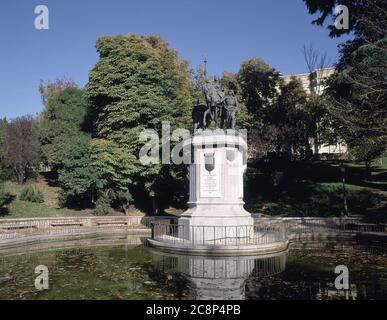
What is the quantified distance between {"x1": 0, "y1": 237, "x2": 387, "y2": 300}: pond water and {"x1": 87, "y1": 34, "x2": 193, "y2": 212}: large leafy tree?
44.9 feet

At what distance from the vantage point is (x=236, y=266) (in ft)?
43.6

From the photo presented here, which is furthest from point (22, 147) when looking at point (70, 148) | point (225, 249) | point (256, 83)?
point (225, 249)

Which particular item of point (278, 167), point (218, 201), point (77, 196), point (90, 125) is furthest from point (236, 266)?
point (278, 167)

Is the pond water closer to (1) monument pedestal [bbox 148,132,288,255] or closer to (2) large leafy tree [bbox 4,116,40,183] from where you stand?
(1) monument pedestal [bbox 148,132,288,255]

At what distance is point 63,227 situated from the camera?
25672 millimetres

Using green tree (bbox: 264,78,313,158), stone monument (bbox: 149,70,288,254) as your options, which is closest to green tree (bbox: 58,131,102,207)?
stone monument (bbox: 149,70,288,254)

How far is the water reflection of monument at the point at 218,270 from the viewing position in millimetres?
9852

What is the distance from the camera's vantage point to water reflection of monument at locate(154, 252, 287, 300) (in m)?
9.85

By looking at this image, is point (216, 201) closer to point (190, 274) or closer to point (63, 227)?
point (190, 274)

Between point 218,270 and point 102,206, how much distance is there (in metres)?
21.4

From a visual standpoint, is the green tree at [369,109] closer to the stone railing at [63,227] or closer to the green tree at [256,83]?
the stone railing at [63,227]

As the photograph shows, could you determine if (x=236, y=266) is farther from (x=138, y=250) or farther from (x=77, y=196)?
(x=77, y=196)

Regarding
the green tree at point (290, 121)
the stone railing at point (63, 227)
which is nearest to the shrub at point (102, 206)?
the stone railing at point (63, 227)
